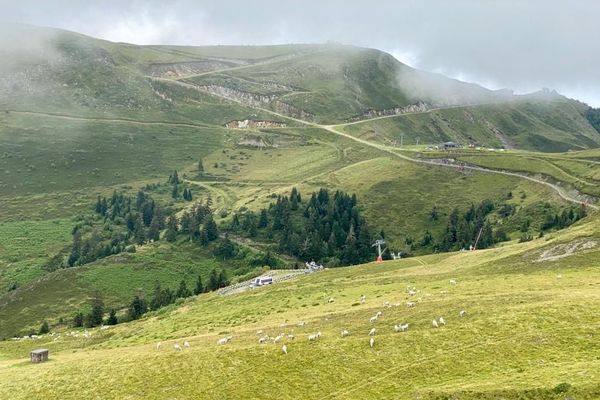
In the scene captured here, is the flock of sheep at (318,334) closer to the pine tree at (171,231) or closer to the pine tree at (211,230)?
the pine tree at (211,230)

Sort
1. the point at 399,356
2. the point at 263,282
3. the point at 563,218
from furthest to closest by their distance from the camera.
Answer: the point at 563,218 < the point at 263,282 < the point at 399,356

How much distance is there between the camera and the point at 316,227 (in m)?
178

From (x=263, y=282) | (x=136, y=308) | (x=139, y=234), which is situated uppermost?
(x=263, y=282)

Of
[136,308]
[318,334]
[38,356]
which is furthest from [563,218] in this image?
[38,356]

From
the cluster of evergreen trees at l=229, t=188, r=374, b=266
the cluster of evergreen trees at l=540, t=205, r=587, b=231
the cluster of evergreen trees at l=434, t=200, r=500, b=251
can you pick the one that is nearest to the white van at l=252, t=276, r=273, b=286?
the cluster of evergreen trees at l=229, t=188, r=374, b=266

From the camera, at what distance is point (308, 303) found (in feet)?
218

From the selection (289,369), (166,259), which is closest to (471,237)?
(166,259)

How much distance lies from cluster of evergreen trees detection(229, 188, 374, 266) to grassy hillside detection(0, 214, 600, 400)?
10268 cm

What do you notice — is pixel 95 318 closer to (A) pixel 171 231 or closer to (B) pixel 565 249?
(A) pixel 171 231

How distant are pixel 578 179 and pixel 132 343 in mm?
145583

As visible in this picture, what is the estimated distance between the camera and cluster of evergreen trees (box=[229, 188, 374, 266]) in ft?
544

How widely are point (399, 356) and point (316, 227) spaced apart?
140393mm

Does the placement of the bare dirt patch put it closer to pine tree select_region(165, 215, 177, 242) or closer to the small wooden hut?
the small wooden hut

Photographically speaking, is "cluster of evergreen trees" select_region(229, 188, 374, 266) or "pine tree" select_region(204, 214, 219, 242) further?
"pine tree" select_region(204, 214, 219, 242)
